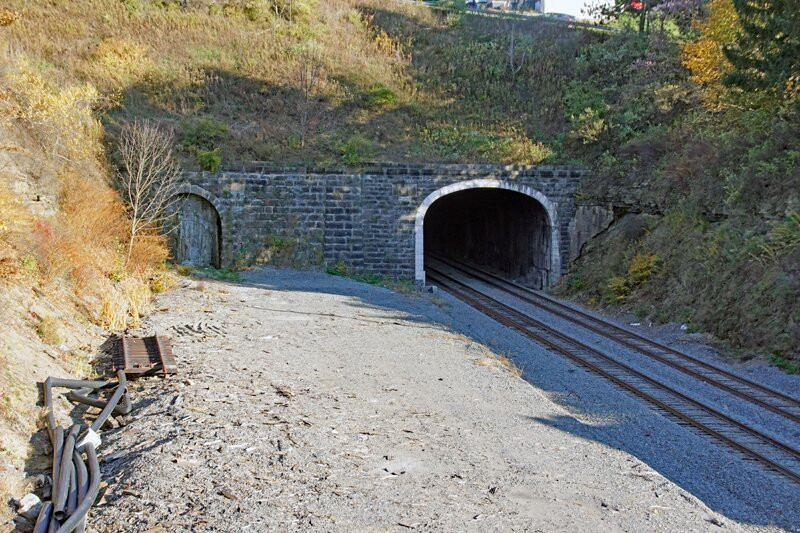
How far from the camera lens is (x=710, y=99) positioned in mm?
22484

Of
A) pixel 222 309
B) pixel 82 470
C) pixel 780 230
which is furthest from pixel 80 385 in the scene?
pixel 780 230

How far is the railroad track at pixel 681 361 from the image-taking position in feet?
35.6

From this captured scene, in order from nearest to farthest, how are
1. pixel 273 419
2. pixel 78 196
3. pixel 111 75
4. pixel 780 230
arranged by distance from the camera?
pixel 273 419 → pixel 780 230 → pixel 78 196 → pixel 111 75

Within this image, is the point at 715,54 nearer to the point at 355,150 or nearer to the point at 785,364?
the point at 355,150

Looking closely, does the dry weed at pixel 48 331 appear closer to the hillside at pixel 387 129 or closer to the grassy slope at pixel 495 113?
the hillside at pixel 387 129

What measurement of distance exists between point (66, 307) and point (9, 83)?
9.37 meters

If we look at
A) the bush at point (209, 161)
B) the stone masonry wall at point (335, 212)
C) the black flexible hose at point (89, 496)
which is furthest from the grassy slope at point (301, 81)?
the black flexible hose at point (89, 496)

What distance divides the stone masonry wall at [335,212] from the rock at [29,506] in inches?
671

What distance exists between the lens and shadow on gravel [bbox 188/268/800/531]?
7.45 metres

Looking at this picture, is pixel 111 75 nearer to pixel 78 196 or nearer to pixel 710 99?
pixel 78 196

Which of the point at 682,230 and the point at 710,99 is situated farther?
the point at 710,99

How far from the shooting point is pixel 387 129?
27344 millimetres

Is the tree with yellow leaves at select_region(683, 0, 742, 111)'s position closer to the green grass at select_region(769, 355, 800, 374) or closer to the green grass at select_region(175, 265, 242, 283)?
the green grass at select_region(769, 355, 800, 374)

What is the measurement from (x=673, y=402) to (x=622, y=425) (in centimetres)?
178
